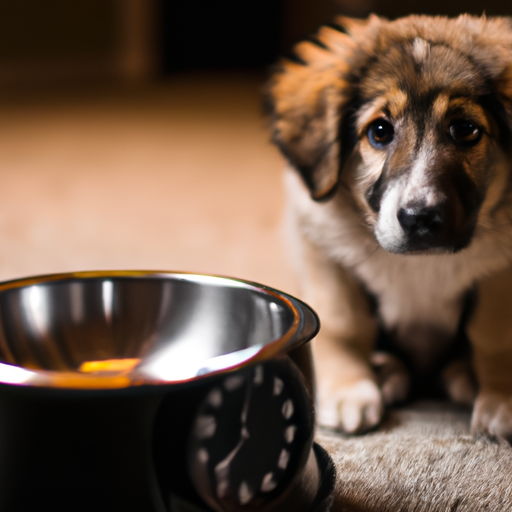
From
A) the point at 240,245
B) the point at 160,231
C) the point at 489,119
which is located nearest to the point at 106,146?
the point at 160,231

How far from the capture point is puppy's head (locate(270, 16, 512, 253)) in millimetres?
1071

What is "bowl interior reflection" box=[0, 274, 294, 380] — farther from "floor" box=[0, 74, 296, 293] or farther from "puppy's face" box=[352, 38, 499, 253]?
"floor" box=[0, 74, 296, 293]

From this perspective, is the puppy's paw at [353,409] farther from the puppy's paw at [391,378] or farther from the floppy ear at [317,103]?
the floppy ear at [317,103]

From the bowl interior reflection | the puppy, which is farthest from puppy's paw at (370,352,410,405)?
the bowl interior reflection

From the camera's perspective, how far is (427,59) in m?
1.14

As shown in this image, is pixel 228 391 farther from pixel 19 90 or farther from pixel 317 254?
pixel 19 90

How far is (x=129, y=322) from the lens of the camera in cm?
107

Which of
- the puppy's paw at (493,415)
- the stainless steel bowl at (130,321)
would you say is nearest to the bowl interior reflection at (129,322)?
the stainless steel bowl at (130,321)

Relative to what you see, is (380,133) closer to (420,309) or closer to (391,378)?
(420,309)

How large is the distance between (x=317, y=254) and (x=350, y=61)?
33 centimetres

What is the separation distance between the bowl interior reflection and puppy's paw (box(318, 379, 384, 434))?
0.27 metres

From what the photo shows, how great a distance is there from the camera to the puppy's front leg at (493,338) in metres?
1.23

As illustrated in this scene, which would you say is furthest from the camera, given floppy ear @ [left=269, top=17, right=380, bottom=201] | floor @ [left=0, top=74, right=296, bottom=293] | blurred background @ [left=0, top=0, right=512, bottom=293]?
blurred background @ [left=0, top=0, right=512, bottom=293]

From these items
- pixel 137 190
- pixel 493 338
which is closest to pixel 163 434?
pixel 493 338
